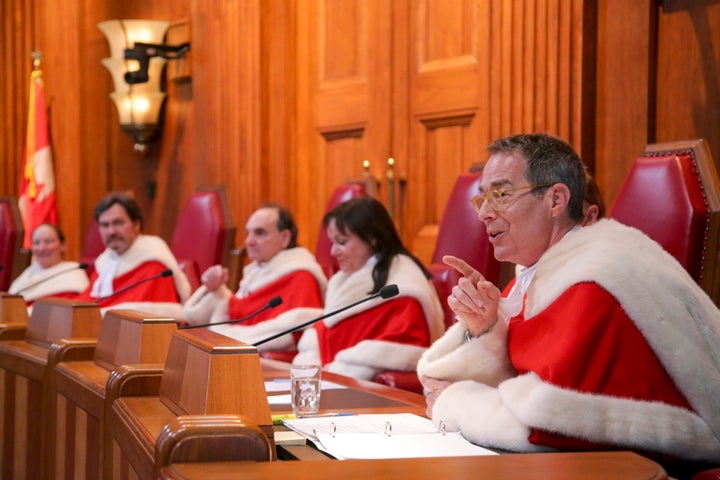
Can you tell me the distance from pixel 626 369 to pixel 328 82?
433 centimetres

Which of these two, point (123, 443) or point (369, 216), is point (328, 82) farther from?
point (123, 443)

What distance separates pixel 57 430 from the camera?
8.25 feet

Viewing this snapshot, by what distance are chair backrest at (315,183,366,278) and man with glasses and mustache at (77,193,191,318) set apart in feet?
2.54

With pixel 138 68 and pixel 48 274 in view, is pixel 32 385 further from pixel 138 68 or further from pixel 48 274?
pixel 138 68

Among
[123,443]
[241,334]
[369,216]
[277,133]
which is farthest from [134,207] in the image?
[123,443]

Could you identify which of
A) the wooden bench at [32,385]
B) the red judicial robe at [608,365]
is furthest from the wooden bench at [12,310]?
the red judicial robe at [608,365]

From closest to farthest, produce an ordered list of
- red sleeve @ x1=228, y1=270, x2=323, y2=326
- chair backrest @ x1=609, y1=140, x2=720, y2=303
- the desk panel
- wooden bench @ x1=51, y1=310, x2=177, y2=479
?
the desk panel
wooden bench @ x1=51, y1=310, x2=177, y2=479
chair backrest @ x1=609, y1=140, x2=720, y2=303
red sleeve @ x1=228, y1=270, x2=323, y2=326

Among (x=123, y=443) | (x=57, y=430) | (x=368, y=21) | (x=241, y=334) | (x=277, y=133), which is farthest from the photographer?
(x=277, y=133)

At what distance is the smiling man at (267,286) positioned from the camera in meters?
4.35

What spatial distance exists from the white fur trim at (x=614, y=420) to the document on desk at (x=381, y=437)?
11 cm

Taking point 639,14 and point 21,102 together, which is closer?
point 639,14

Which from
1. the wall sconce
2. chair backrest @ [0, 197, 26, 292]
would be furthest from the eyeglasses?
the wall sconce

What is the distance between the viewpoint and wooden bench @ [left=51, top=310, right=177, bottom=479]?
7.01 feet

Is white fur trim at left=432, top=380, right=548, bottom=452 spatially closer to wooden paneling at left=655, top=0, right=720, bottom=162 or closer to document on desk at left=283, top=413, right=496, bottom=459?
document on desk at left=283, top=413, right=496, bottom=459
